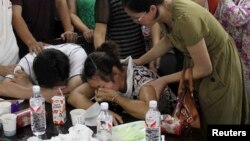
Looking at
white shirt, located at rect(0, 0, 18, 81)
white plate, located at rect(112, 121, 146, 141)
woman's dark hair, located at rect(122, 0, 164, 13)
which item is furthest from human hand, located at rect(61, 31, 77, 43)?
white plate, located at rect(112, 121, 146, 141)

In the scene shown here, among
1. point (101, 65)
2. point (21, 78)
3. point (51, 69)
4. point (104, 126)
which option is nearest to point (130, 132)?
point (104, 126)

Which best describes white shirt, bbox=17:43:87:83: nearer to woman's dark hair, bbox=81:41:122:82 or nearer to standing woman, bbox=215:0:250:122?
woman's dark hair, bbox=81:41:122:82

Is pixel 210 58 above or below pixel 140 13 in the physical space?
below

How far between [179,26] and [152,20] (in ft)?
0.48

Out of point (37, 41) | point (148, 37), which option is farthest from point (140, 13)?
point (37, 41)

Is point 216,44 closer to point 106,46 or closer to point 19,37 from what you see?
point 106,46

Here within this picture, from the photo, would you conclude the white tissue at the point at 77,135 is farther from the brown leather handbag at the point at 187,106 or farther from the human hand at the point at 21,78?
the human hand at the point at 21,78

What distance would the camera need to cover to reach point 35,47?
2760 millimetres

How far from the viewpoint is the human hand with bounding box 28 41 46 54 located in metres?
2.73

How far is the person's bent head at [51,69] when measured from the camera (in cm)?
234

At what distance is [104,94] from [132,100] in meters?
0.15

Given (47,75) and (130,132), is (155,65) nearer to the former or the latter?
(47,75)

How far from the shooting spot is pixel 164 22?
2150mm

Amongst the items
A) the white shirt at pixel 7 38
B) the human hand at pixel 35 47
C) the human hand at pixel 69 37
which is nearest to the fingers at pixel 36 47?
the human hand at pixel 35 47
